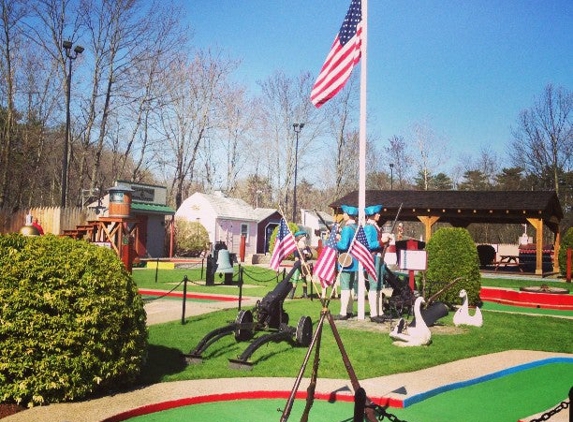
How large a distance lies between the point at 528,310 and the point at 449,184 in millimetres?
52115

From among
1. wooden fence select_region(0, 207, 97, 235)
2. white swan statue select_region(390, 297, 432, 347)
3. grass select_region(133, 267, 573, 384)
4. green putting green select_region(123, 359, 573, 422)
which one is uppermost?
wooden fence select_region(0, 207, 97, 235)

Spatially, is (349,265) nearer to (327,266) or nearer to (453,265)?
(453,265)

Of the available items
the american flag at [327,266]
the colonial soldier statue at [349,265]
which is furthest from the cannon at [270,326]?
the colonial soldier statue at [349,265]

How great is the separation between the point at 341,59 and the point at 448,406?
6.57m

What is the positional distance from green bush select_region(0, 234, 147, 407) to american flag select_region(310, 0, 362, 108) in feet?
18.2

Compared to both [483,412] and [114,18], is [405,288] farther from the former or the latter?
[114,18]

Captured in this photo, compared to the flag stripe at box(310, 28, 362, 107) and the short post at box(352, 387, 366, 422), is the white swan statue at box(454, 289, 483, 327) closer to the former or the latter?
the flag stripe at box(310, 28, 362, 107)

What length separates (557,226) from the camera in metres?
31.8

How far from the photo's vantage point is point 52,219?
82.2ft

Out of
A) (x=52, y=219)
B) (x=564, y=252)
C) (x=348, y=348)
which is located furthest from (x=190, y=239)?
(x=348, y=348)

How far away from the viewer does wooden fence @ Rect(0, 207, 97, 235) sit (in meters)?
24.9

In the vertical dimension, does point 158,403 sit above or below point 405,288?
below

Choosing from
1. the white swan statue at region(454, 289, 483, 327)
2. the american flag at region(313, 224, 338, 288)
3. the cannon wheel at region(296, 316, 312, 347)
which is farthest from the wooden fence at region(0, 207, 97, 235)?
the american flag at region(313, 224, 338, 288)

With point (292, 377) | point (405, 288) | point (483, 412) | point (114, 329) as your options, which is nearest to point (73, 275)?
point (114, 329)
